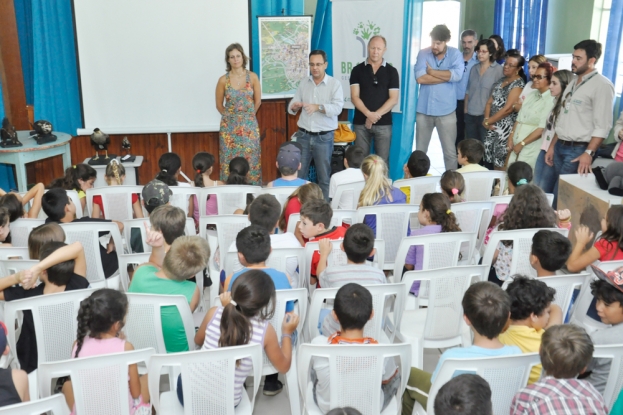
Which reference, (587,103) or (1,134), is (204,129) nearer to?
(1,134)

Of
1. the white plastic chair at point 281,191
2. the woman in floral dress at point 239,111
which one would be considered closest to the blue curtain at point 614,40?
the woman in floral dress at point 239,111

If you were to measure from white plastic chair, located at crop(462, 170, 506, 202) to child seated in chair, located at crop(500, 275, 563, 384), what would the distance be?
6.35 ft

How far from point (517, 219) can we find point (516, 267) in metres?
0.29

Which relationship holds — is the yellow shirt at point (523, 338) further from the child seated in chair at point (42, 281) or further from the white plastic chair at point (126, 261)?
the child seated in chair at point (42, 281)

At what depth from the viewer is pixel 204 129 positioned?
651 centimetres

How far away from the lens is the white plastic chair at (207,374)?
1950 millimetres

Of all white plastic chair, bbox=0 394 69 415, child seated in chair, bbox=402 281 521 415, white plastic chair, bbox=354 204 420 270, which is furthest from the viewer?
white plastic chair, bbox=354 204 420 270

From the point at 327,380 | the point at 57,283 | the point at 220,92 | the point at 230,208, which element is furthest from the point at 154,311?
the point at 220,92

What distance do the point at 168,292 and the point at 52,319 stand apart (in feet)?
1.55

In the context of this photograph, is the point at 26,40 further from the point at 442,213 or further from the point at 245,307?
the point at 245,307

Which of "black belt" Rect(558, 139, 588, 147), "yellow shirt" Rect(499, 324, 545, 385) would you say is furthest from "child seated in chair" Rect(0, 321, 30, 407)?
"black belt" Rect(558, 139, 588, 147)

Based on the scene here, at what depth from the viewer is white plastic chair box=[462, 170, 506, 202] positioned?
426cm

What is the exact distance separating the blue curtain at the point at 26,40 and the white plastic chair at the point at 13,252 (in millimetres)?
3822

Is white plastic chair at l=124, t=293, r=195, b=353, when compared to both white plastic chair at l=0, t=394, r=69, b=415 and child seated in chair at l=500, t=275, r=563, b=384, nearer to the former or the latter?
white plastic chair at l=0, t=394, r=69, b=415
